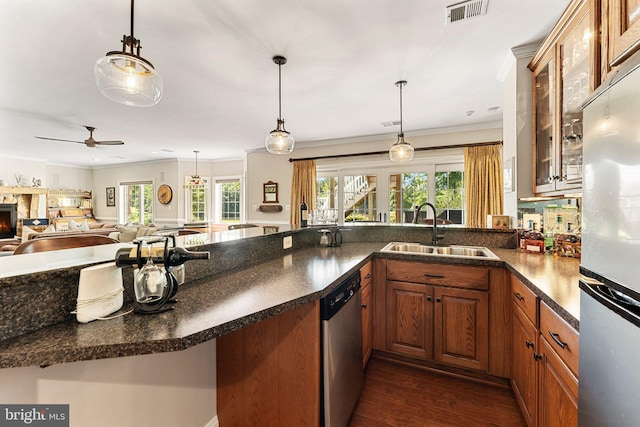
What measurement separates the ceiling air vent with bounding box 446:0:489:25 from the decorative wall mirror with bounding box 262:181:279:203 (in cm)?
452

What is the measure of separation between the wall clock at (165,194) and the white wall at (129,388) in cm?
715

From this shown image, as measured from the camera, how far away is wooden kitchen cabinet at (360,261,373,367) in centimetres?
198

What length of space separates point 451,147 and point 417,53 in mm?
2504

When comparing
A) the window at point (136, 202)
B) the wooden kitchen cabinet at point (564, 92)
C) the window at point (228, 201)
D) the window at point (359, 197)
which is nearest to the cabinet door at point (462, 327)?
the wooden kitchen cabinet at point (564, 92)

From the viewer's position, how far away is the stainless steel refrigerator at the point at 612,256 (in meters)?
0.62

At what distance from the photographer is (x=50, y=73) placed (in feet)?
8.77

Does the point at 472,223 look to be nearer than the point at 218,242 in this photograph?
No

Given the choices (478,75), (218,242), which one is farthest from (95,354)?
(478,75)

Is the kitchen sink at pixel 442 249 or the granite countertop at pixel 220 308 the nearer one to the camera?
the granite countertop at pixel 220 308

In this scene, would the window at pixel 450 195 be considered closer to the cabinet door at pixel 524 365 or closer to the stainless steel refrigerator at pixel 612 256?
the cabinet door at pixel 524 365

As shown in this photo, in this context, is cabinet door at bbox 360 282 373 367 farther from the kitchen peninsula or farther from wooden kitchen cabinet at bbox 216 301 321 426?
wooden kitchen cabinet at bbox 216 301 321 426

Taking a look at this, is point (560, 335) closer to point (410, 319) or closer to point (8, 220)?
point (410, 319)

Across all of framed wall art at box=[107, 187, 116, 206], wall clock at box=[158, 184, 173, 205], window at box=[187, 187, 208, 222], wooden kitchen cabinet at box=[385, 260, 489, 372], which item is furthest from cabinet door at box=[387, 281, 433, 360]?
framed wall art at box=[107, 187, 116, 206]

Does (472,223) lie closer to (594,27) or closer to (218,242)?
(594,27)
